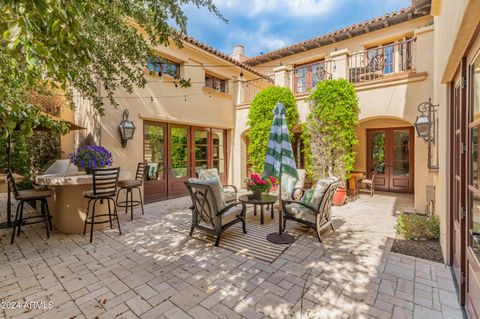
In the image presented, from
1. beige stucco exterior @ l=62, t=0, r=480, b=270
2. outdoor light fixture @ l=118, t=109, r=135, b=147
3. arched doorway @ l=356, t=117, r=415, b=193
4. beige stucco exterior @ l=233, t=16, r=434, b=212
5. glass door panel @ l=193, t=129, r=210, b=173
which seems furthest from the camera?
arched doorway @ l=356, t=117, r=415, b=193

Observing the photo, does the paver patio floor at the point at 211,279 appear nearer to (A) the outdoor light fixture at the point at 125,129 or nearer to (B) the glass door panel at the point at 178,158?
(A) the outdoor light fixture at the point at 125,129

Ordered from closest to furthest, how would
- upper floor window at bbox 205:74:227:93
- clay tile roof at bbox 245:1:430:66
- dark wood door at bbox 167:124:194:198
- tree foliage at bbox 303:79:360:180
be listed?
1. tree foliage at bbox 303:79:360:180
2. dark wood door at bbox 167:124:194:198
3. clay tile roof at bbox 245:1:430:66
4. upper floor window at bbox 205:74:227:93

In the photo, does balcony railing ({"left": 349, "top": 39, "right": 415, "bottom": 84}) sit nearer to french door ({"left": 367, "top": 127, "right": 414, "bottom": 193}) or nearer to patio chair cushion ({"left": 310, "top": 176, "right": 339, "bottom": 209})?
french door ({"left": 367, "top": 127, "right": 414, "bottom": 193})

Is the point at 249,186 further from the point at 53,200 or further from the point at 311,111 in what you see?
the point at 53,200

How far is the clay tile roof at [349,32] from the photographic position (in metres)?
8.30

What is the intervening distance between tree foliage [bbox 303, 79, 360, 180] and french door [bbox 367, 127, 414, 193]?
322cm

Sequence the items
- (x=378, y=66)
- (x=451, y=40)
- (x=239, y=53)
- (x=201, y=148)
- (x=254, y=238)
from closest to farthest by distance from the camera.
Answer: (x=451, y=40), (x=254, y=238), (x=378, y=66), (x=201, y=148), (x=239, y=53)

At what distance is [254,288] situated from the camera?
9.46ft

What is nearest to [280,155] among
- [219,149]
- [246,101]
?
[219,149]

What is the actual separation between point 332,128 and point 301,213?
3.52m

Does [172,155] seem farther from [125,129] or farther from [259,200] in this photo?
[259,200]

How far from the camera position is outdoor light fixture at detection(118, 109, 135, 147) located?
648 centimetres

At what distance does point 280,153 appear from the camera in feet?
13.8

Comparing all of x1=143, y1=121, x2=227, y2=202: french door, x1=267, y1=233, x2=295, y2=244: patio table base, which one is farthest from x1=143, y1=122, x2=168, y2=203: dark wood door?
x1=267, y1=233, x2=295, y2=244: patio table base
